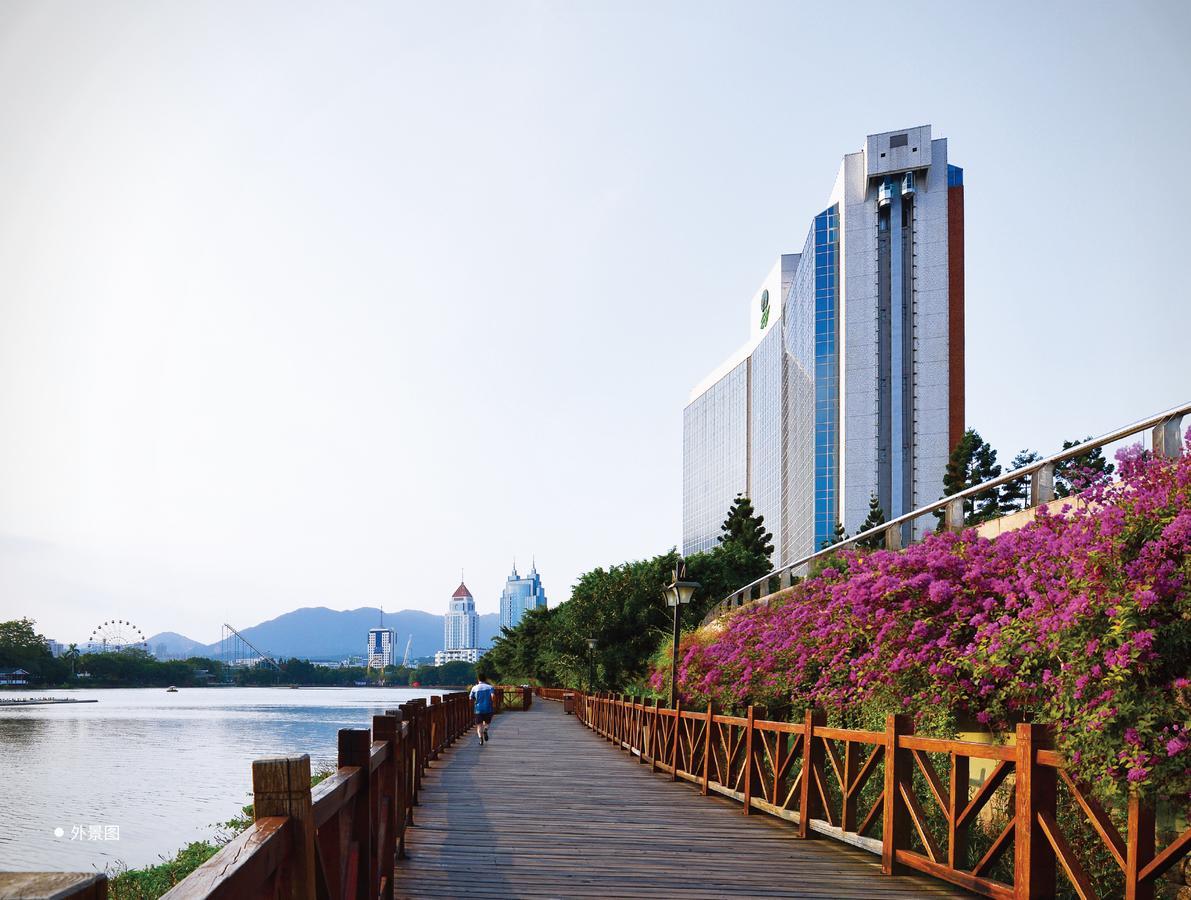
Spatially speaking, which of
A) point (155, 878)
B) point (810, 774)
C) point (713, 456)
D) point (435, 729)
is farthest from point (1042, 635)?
point (713, 456)

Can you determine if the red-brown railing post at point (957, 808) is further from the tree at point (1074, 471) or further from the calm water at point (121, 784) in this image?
the calm water at point (121, 784)

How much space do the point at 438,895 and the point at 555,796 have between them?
6.11 meters

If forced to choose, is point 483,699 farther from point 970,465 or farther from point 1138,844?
point 970,465

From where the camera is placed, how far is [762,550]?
6550 cm

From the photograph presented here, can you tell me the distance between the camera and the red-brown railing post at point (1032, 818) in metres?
5.83

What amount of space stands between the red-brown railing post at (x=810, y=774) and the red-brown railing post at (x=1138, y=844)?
411 cm

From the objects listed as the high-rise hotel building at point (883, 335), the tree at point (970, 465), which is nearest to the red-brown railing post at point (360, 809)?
the tree at point (970, 465)

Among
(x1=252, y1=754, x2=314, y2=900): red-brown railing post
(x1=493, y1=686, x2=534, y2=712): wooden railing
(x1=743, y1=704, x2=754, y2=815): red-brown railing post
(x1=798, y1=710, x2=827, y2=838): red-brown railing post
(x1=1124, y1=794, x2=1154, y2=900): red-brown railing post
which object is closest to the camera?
(x1=252, y1=754, x2=314, y2=900): red-brown railing post

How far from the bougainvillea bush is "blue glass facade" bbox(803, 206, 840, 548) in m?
66.1

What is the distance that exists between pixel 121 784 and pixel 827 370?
6355 centimetres

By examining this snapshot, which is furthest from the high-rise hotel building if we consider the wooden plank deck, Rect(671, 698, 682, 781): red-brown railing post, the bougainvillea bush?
the wooden plank deck

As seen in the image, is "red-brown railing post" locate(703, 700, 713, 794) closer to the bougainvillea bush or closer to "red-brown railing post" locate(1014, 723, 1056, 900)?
the bougainvillea bush

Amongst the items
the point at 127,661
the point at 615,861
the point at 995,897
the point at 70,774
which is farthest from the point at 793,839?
the point at 127,661

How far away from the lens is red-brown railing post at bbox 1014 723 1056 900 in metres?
5.83
